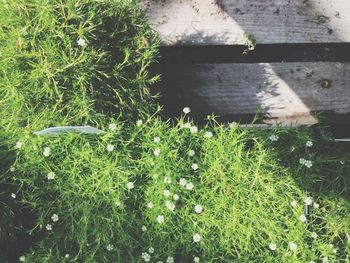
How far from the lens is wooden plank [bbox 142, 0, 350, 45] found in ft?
7.23

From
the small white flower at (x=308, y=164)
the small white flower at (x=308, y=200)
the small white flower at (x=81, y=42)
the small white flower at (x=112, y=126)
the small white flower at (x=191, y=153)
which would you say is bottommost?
the small white flower at (x=308, y=200)

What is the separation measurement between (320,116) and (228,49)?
520 millimetres

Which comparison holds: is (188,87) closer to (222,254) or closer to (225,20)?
(225,20)

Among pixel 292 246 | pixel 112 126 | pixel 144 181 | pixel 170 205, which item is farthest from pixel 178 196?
pixel 292 246

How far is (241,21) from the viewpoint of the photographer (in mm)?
2219

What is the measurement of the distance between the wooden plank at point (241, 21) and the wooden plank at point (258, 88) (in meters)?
0.12

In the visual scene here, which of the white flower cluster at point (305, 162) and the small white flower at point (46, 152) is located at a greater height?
the small white flower at point (46, 152)

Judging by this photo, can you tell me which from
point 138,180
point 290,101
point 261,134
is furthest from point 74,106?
point 290,101

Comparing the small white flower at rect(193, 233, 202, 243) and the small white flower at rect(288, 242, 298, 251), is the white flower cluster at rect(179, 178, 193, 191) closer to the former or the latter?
the small white flower at rect(193, 233, 202, 243)

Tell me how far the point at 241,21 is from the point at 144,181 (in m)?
0.85

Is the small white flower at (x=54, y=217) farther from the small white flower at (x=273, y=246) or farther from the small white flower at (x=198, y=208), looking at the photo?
the small white flower at (x=273, y=246)

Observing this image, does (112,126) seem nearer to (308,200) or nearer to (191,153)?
(191,153)

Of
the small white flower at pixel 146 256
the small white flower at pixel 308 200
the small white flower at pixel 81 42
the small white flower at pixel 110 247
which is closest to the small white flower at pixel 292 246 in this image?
the small white flower at pixel 308 200

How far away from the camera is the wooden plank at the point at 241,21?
2205 mm
